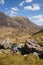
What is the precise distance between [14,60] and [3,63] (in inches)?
112

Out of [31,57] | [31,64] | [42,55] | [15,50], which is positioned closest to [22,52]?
[15,50]

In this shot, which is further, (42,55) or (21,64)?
(42,55)

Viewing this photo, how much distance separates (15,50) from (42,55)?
11725mm

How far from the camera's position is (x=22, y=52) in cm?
4991

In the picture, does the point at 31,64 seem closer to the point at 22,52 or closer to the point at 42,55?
the point at 42,55

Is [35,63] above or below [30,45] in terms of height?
below

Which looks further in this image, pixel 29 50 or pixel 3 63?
pixel 29 50

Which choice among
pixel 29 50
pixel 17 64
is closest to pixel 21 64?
pixel 17 64

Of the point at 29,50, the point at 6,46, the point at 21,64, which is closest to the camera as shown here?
the point at 21,64

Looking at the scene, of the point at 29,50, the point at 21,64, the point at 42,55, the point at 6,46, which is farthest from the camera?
the point at 6,46

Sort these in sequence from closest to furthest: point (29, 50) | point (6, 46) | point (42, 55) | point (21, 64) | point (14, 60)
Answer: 1. point (21, 64)
2. point (14, 60)
3. point (42, 55)
4. point (29, 50)
5. point (6, 46)

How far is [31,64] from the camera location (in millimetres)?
33688

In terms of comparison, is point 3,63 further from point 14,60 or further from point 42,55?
point 42,55

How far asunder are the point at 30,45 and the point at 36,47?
1.91 metres
